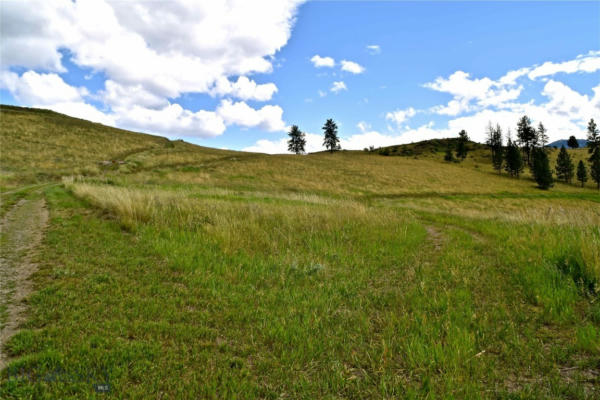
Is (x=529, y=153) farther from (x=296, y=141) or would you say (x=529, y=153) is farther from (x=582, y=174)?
(x=296, y=141)

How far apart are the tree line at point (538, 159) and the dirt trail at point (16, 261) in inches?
3409

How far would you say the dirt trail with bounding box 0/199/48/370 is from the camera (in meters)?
3.37

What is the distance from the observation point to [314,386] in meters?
2.62

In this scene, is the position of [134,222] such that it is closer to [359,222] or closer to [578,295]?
[359,222]

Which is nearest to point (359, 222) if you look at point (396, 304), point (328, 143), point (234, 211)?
point (234, 211)

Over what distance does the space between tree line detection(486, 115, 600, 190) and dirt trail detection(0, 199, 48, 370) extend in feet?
284

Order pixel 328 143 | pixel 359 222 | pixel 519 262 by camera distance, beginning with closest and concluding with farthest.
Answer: pixel 519 262, pixel 359 222, pixel 328 143

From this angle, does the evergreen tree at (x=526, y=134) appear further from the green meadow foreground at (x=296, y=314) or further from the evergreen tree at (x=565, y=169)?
the green meadow foreground at (x=296, y=314)

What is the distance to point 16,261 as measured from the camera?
538 cm

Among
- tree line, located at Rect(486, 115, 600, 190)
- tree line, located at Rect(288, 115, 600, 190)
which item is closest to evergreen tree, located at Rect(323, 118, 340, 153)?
tree line, located at Rect(288, 115, 600, 190)

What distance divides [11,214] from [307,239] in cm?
1156

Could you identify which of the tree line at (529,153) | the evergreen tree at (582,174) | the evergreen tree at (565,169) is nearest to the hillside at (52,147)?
the tree line at (529,153)

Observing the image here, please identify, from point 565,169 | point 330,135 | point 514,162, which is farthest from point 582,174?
point 330,135

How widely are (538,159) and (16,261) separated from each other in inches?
3745
